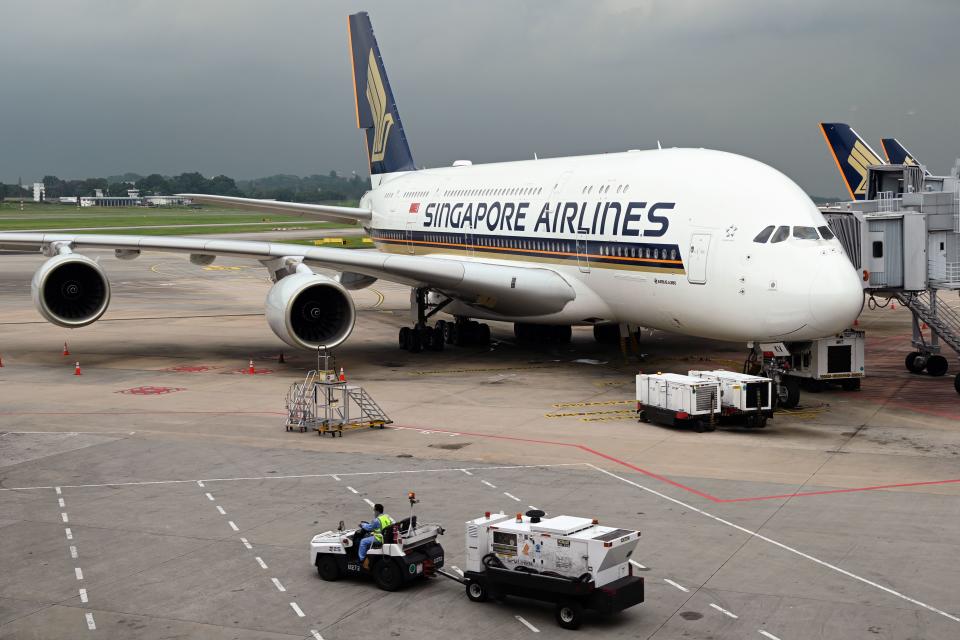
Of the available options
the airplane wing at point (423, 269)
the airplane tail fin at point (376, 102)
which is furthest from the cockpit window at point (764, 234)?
the airplane tail fin at point (376, 102)

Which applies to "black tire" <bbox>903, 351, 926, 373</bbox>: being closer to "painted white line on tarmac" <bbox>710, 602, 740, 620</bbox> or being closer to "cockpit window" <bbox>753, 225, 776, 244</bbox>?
"cockpit window" <bbox>753, 225, 776, 244</bbox>

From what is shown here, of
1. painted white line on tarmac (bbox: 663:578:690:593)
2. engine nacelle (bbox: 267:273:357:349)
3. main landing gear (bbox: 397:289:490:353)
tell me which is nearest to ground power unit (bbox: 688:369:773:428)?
painted white line on tarmac (bbox: 663:578:690:593)

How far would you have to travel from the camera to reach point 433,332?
1375 inches

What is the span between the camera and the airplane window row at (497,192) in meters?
31.4

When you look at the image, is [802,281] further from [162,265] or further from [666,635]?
[162,265]

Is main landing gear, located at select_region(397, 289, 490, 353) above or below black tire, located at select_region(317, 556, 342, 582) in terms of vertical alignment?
above

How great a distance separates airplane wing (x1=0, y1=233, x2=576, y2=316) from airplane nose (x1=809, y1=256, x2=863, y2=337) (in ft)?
25.2

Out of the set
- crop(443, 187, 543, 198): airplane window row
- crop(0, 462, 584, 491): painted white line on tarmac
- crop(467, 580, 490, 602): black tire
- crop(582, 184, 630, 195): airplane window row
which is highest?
crop(443, 187, 543, 198): airplane window row

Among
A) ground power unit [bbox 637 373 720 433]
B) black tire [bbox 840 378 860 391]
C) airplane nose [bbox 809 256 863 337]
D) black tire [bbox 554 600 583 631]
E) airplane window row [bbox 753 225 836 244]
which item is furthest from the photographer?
black tire [bbox 840 378 860 391]

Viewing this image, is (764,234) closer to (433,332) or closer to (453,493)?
(453,493)

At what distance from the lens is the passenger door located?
2427cm

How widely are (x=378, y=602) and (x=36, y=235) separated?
77.4ft

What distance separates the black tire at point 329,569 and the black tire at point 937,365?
21352mm

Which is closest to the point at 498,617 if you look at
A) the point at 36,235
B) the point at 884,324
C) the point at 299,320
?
the point at 299,320
